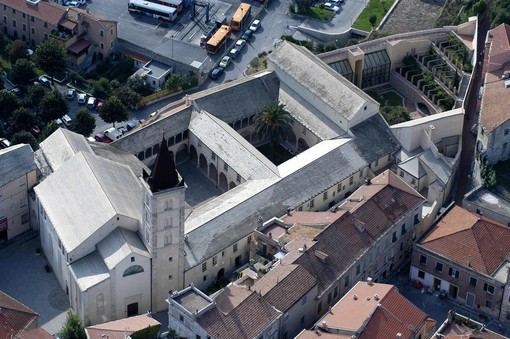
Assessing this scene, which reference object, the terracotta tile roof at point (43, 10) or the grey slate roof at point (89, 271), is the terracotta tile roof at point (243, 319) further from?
the terracotta tile roof at point (43, 10)

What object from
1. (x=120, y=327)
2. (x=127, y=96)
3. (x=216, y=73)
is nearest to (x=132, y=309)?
(x=120, y=327)

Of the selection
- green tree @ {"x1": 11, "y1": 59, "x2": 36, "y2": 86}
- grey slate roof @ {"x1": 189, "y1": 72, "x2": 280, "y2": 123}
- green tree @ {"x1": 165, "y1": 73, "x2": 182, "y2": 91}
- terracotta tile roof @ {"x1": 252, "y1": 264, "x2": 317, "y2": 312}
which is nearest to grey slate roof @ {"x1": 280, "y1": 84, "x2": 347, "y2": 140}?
grey slate roof @ {"x1": 189, "y1": 72, "x2": 280, "y2": 123}

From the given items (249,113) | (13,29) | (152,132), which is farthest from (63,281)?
(13,29)

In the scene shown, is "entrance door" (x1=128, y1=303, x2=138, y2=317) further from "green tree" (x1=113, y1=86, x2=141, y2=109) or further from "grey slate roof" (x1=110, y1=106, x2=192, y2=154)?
"green tree" (x1=113, y1=86, x2=141, y2=109)

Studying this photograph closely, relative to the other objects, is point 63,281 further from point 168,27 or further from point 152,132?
point 168,27

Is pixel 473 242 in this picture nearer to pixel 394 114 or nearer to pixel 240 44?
pixel 394 114
